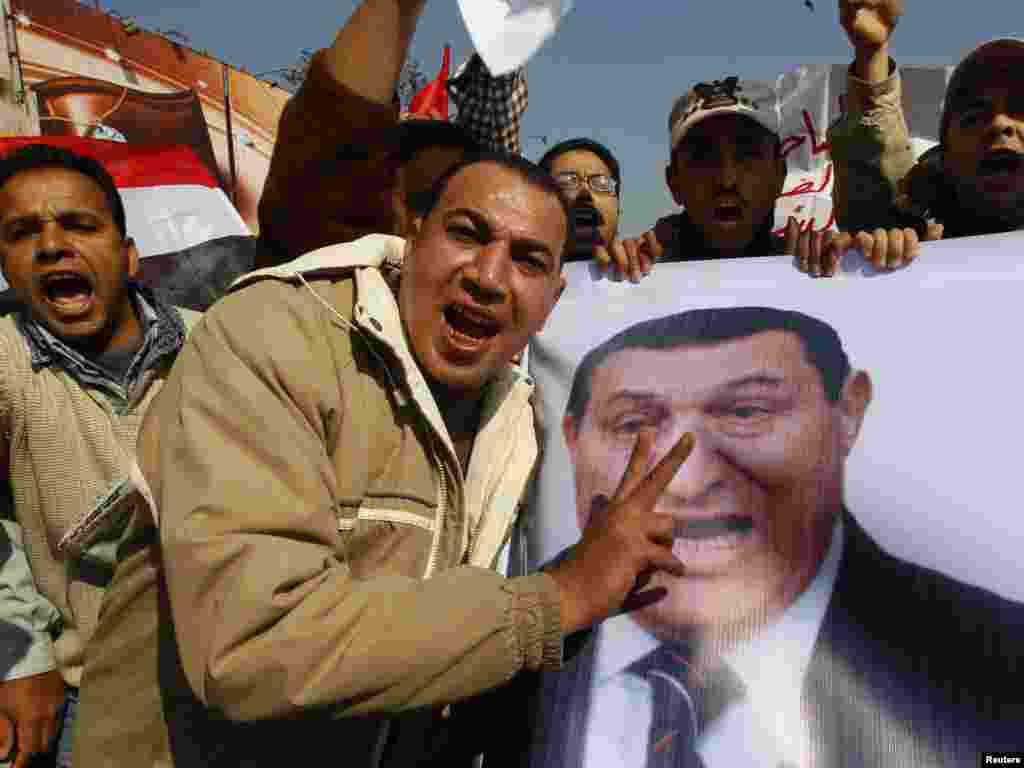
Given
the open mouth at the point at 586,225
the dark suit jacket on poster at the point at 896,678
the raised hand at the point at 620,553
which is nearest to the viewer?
the raised hand at the point at 620,553

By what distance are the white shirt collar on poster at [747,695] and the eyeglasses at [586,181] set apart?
2006 millimetres

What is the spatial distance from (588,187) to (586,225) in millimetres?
188

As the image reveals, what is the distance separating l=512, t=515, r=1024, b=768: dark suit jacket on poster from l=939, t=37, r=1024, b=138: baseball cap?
122 centimetres

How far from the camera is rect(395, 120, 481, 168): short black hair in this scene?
238 centimetres

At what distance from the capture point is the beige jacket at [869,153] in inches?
81.7

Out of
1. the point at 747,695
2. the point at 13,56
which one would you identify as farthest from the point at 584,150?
the point at 13,56

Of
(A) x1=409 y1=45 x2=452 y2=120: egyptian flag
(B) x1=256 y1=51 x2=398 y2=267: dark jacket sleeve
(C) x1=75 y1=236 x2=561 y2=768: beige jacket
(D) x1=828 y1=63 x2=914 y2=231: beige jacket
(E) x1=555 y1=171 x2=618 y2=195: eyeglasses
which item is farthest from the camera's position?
(A) x1=409 y1=45 x2=452 y2=120: egyptian flag

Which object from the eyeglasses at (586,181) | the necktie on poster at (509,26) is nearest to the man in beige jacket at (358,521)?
the necktie on poster at (509,26)

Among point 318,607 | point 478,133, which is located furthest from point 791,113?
point 318,607

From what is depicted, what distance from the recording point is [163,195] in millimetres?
4180

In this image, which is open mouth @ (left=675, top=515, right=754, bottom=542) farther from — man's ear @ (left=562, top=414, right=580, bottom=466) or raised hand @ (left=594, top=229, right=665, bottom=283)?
raised hand @ (left=594, top=229, right=665, bottom=283)

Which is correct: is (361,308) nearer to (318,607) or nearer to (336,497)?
(336,497)

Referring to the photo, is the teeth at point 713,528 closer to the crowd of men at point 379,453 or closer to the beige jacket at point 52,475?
the crowd of men at point 379,453

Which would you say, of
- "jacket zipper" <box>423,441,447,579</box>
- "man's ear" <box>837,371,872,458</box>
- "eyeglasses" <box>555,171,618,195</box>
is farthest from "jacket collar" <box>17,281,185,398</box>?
"man's ear" <box>837,371,872,458</box>
